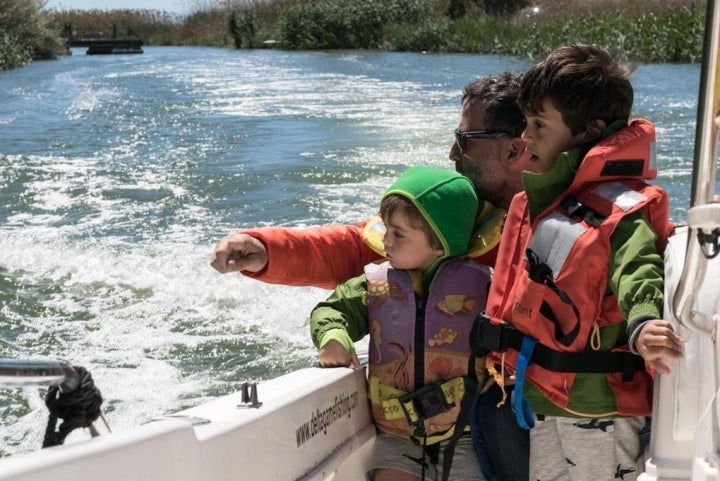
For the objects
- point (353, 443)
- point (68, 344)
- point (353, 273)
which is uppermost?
point (353, 273)

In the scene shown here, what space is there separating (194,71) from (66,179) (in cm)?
1155

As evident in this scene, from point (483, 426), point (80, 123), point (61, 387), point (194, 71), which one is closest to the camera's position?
point (61, 387)

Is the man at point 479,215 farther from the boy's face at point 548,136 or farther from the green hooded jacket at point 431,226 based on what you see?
the boy's face at point 548,136

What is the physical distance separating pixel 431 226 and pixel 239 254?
0.47 metres

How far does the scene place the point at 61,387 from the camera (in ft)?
4.61

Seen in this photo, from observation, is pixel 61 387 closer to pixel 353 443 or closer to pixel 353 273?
pixel 353 443

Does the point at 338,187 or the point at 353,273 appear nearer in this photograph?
the point at 353,273

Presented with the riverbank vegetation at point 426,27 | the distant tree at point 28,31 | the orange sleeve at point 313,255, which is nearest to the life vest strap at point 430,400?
the orange sleeve at point 313,255

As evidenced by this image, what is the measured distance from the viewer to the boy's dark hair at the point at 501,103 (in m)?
2.39

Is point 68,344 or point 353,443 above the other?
point 353,443

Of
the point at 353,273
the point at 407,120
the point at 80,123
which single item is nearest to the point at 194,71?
the point at 80,123

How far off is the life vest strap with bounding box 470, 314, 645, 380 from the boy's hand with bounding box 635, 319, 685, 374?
204 millimetres

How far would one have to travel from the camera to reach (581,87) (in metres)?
1.92

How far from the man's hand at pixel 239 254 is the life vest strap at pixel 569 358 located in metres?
0.66
